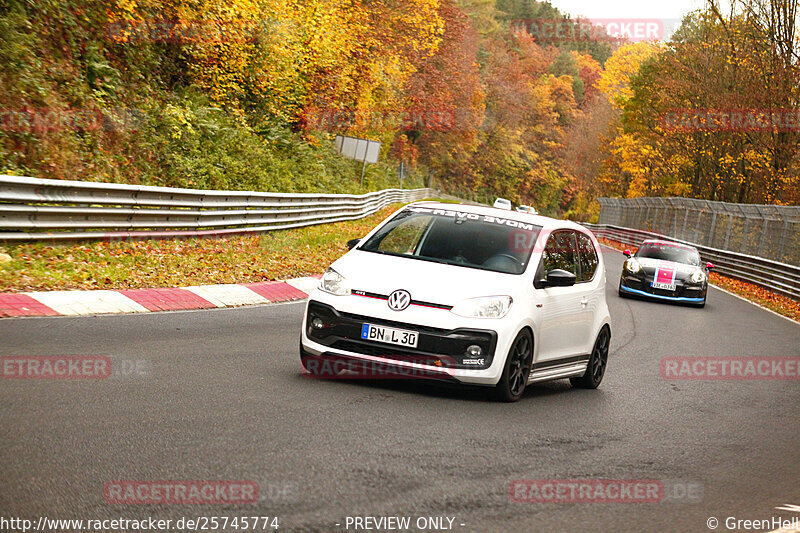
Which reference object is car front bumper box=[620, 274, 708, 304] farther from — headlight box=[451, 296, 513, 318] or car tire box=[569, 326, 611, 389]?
headlight box=[451, 296, 513, 318]

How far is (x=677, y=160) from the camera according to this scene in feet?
193

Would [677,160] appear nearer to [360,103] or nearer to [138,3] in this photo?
[360,103]

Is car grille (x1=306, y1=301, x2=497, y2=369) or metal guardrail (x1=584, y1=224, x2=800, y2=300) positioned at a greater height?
car grille (x1=306, y1=301, x2=497, y2=369)

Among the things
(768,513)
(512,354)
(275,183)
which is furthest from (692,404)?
(275,183)

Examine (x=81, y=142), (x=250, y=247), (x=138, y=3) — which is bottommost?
(x=250, y=247)

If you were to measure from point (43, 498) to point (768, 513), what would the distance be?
3.95 m

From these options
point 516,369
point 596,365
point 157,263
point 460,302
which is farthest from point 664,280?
point 460,302

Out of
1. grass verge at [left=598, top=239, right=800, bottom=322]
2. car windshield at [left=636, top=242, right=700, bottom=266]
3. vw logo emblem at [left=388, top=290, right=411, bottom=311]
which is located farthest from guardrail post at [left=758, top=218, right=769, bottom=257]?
vw logo emblem at [left=388, top=290, right=411, bottom=311]

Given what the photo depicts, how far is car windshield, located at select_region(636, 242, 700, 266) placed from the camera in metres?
24.2

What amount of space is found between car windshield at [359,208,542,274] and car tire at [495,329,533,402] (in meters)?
0.66

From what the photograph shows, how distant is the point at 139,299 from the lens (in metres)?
12.5

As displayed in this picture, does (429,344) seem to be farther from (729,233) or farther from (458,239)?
(729,233)

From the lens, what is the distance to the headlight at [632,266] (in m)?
23.6

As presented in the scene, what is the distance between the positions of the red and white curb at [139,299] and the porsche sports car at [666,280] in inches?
394
